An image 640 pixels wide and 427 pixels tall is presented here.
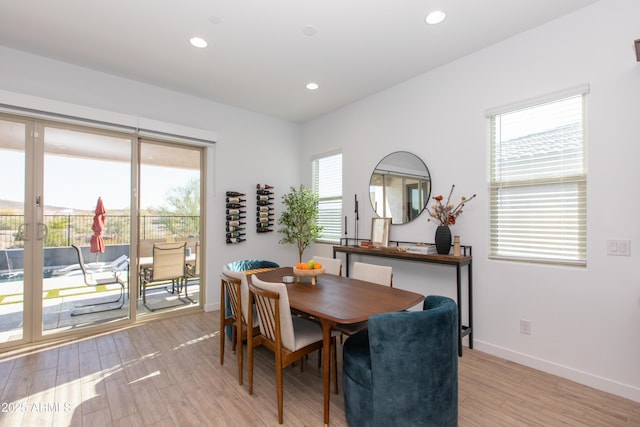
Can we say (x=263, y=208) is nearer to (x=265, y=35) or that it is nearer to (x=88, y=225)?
(x=88, y=225)

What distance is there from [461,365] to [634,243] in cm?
163

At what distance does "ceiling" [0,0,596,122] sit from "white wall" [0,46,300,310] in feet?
0.53

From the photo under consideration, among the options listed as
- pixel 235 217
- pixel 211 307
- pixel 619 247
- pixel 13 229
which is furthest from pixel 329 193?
pixel 13 229

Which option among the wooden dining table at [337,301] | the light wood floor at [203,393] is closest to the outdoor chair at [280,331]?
the wooden dining table at [337,301]

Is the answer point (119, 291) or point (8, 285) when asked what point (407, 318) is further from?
point (8, 285)

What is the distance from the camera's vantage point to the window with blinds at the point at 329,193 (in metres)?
4.67

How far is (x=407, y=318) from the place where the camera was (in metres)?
1.56

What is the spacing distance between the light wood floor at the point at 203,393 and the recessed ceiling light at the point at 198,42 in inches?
120

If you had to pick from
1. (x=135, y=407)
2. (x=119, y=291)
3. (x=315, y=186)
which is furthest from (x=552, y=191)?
(x=119, y=291)

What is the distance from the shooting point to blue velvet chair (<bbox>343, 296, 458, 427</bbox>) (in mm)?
1562

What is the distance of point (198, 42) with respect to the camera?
2.83 meters

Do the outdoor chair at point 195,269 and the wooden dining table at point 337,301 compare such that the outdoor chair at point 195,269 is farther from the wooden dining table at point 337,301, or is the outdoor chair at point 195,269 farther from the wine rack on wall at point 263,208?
the wooden dining table at point 337,301

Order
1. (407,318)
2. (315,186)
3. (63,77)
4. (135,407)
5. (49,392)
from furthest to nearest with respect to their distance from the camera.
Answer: (315,186) → (63,77) → (49,392) → (135,407) → (407,318)

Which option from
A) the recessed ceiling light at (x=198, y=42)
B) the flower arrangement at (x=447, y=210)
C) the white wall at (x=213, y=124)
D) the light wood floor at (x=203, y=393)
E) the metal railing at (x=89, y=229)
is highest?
the recessed ceiling light at (x=198, y=42)
